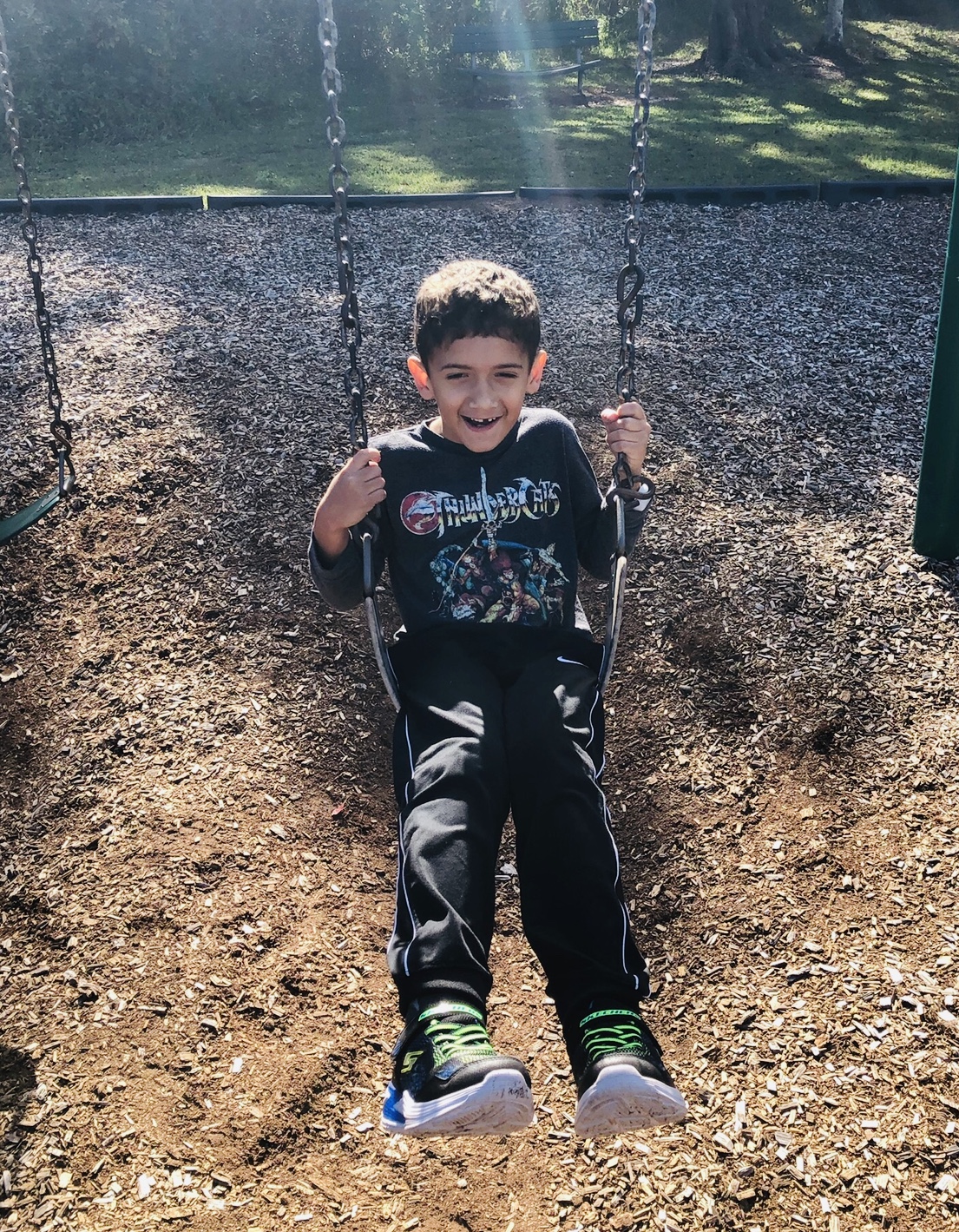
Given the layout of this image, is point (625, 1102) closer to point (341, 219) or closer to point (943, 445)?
point (341, 219)

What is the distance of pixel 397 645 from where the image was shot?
7.61ft

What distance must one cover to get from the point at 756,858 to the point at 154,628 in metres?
2.25

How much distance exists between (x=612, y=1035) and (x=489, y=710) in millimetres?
647

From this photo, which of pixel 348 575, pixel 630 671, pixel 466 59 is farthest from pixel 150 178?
pixel 348 575

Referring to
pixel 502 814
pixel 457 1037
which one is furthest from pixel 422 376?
pixel 457 1037

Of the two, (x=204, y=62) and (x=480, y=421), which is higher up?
(x=204, y=62)

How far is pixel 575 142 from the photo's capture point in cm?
1057

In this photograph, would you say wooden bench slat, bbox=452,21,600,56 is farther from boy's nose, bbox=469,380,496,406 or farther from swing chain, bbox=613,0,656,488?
boy's nose, bbox=469,380,496,406

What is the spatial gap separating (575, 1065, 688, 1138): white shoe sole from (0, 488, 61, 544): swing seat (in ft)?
9.23

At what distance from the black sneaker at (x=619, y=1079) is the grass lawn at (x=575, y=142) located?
7.82 meters

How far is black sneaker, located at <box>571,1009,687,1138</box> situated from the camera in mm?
1685

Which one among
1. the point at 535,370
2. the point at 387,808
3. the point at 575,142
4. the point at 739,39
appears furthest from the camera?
the point at 739,39

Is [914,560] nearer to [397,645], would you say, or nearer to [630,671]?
[630,671]

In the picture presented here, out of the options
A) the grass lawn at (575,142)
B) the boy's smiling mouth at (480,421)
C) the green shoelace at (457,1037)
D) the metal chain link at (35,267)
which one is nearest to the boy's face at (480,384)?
the boy's smiling mouth at (480,421)
